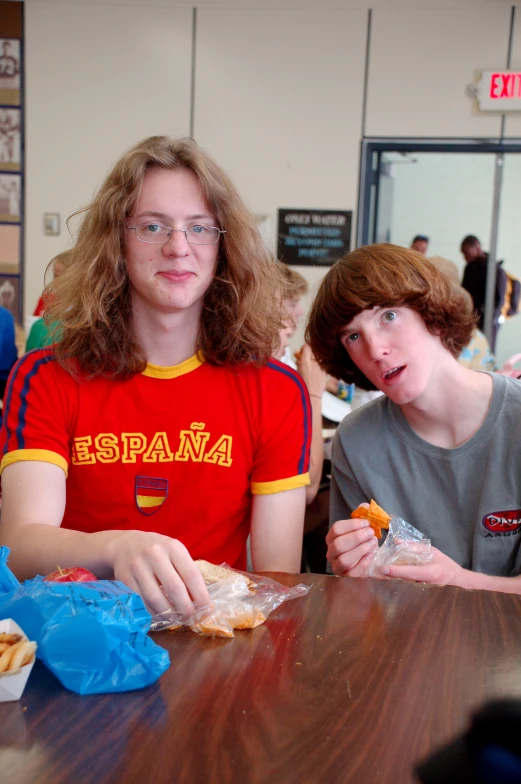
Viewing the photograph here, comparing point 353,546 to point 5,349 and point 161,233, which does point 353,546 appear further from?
point 5,349

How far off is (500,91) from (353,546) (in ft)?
18.6

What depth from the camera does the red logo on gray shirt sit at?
1.63m

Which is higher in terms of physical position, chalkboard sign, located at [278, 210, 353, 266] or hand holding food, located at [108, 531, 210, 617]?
chalkboard sign, located at [278, 210, 353, 266]

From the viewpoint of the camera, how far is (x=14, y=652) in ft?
2.85

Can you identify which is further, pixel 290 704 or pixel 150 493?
pixel 150 493

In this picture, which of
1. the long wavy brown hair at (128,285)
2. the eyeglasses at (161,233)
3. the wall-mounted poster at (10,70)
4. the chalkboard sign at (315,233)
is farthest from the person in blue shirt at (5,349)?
the wall-mounted poster at (10,70)

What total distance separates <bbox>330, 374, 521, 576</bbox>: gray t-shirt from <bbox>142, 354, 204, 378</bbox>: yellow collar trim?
39cm

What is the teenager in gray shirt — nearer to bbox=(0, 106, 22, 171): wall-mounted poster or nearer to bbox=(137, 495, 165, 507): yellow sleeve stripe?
bbox=(137, 495, 165, 507): yellow sleeve stripe

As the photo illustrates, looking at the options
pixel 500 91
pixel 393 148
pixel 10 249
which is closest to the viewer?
pixel 500 91

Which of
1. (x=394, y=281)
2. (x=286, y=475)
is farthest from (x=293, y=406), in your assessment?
(x=394, y=281)

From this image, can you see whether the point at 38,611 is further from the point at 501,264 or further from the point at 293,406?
the point at 501,264

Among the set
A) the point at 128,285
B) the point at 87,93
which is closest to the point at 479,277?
the point at 87,93

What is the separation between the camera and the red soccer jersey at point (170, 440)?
1589 millimetres

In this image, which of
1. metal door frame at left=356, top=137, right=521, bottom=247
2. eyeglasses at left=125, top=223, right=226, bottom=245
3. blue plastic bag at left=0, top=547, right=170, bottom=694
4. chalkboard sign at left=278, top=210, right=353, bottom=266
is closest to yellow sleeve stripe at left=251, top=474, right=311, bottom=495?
eyeglasses at left=125, top=223, right=226, bottom=245
